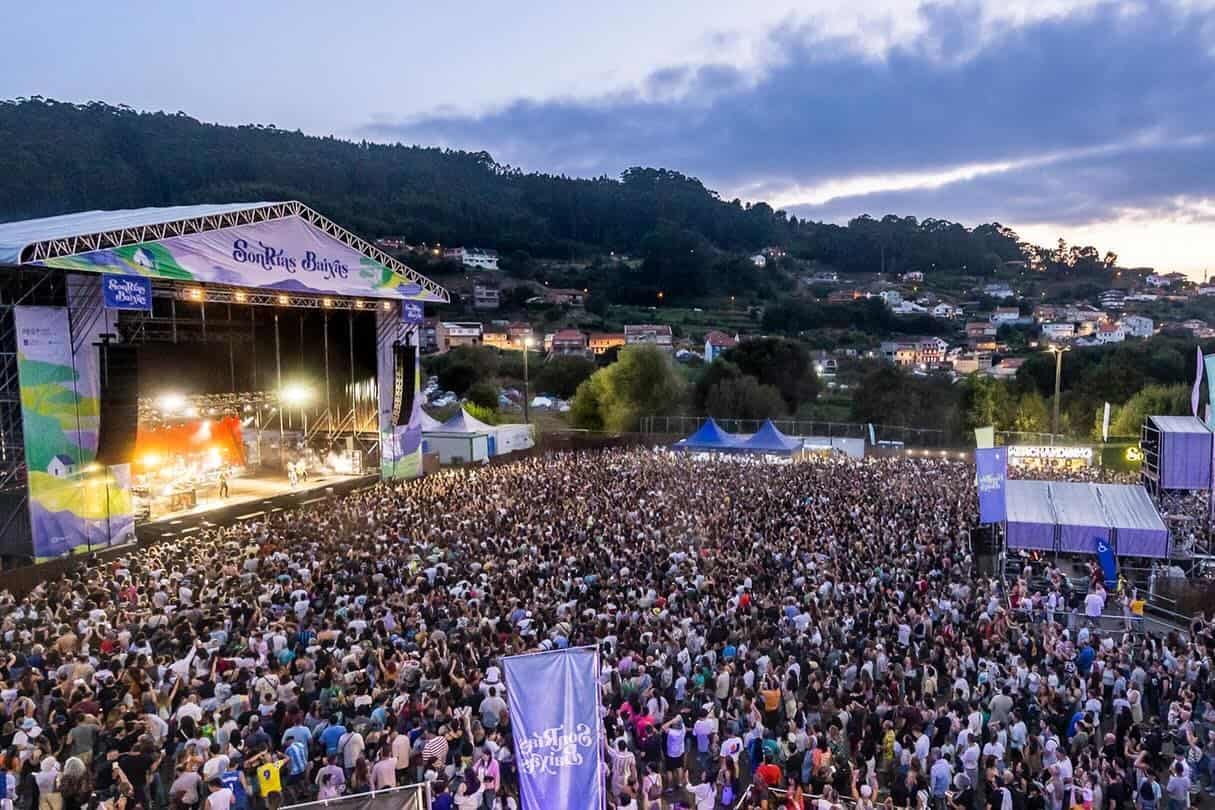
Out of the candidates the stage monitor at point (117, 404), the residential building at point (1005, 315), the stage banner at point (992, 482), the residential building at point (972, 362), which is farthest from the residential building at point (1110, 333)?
the stage monitor at point (117, 404)

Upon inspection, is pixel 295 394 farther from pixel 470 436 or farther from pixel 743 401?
pixel 743 401

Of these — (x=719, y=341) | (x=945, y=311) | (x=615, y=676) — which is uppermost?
(x=945, y=311)

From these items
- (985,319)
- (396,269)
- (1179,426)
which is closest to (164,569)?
(396,269)

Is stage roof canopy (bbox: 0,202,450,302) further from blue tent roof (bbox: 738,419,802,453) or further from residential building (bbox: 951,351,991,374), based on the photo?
residential building (bbox: 951,351,991,374)

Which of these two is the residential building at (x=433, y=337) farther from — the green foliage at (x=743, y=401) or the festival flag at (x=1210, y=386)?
the festival flag at (x=1210, y=386)

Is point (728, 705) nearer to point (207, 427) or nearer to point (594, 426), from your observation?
point (207, 427)

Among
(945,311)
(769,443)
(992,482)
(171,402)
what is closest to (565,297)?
(945,311)


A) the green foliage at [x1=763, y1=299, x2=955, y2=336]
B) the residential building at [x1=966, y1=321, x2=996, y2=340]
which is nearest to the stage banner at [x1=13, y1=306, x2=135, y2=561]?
the green foliage at [x1=763, y1=299, x2=955, y2=336]
